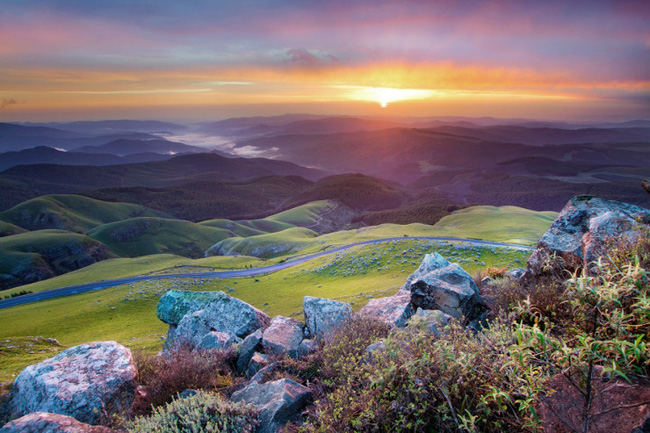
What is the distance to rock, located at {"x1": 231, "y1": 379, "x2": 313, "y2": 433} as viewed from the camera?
561cm

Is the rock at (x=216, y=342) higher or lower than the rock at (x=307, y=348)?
lower

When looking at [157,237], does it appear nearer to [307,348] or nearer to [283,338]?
[283,338]

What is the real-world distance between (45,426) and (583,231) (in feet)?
44.9

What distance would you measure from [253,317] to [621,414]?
1273 cm

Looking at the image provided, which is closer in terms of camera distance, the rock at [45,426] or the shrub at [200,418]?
the rock at [45,426]

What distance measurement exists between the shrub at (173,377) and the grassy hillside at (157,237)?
11250 centimetres

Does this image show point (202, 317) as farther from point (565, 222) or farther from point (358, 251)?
point (358, 251)

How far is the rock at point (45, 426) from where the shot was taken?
190 inches

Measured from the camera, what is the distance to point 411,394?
14.0ft

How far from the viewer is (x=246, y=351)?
9562mm

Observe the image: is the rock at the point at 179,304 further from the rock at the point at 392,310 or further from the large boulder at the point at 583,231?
the large boulder at the point at 583,231

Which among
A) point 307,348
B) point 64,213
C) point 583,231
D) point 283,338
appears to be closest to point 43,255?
point 64,213

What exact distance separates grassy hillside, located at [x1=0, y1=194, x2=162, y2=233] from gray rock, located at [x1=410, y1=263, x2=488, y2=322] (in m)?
179

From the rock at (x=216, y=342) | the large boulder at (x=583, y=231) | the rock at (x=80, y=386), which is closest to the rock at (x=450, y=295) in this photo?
the large boulder at (x=583, y=231)
